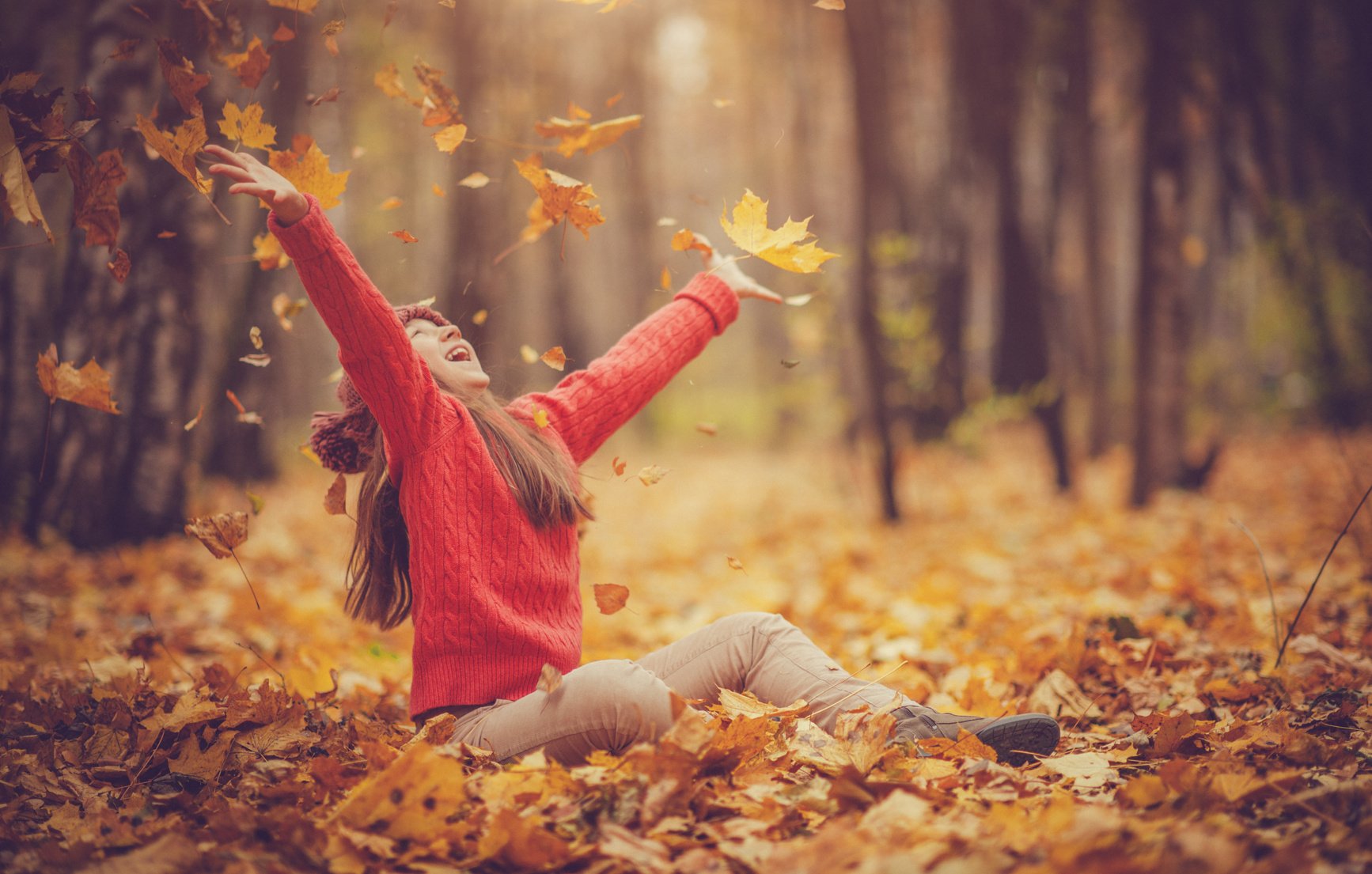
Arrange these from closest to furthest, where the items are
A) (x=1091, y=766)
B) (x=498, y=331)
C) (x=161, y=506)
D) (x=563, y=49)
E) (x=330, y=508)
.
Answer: (x=1091, y=766) → (x=330, y=508) → (x=161, y=506) → (x=498, y=331) → (x=563, y=49)

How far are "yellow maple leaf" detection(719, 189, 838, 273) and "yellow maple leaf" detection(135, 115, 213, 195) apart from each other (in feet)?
3.93

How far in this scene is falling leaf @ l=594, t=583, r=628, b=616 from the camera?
2152mm

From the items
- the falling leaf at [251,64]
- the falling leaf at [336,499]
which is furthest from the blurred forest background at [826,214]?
the falling leaf at [336,499]

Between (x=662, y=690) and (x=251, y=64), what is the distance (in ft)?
5.94

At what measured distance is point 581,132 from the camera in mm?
2246

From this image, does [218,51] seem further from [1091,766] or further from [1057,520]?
[1057,520]

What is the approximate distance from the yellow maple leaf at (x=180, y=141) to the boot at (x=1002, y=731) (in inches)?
77.6

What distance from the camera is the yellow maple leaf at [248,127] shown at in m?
2.14

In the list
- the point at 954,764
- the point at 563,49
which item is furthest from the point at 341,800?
the point at 563,49

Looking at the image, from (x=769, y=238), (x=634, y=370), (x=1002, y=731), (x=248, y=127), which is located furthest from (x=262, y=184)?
(x=1002, y=731)

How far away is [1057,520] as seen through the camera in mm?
6301

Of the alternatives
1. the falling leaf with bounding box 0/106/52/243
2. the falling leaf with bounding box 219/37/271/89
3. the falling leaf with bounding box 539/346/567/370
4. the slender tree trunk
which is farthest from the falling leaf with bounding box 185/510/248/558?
the slender tree trunk

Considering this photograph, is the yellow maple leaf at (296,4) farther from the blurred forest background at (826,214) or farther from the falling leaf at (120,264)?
the falling leaf at (120,264)

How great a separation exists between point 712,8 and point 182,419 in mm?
10402
